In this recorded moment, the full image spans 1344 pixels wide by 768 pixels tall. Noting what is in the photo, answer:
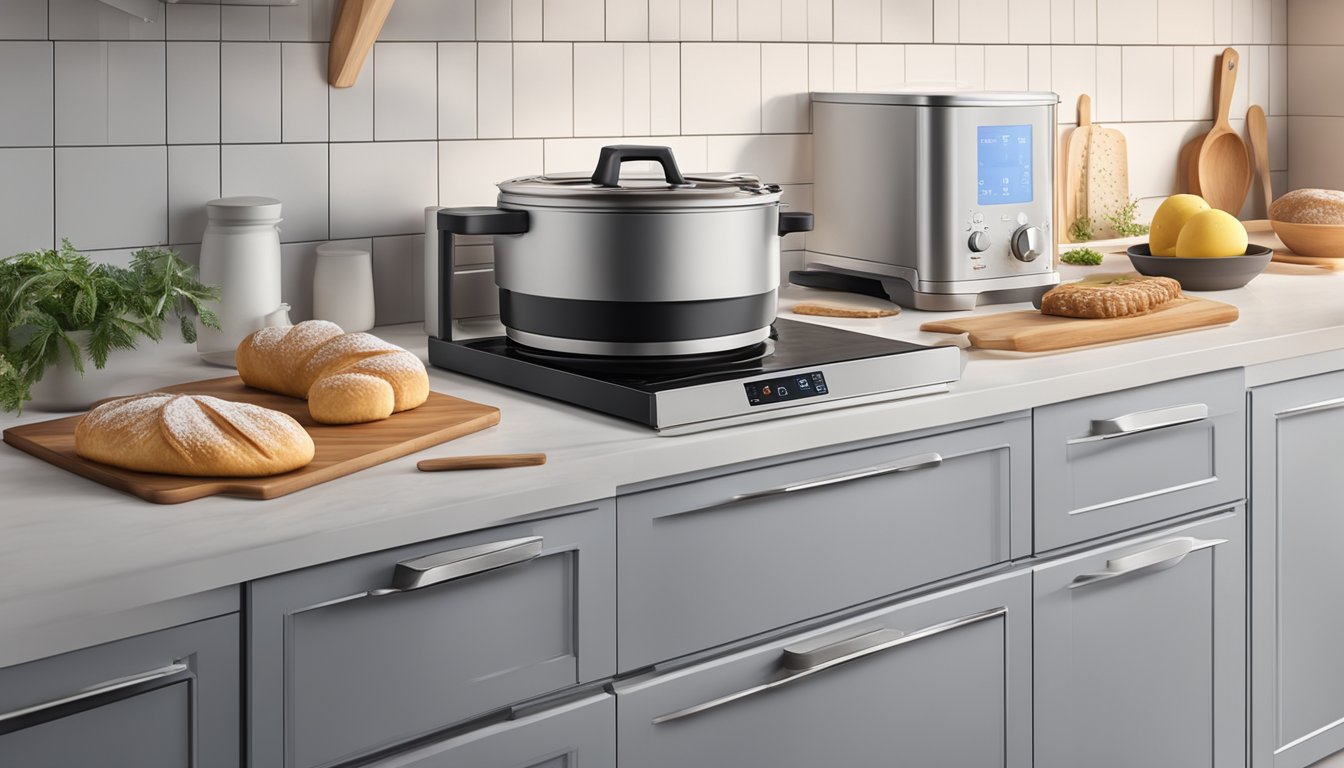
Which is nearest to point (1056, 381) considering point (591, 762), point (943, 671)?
point (943, 671)

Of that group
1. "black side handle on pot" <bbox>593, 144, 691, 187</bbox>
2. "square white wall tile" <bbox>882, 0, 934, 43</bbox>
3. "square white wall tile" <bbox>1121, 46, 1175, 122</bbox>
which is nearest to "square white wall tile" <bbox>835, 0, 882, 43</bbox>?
"square white wall tile" <bbox>882, 0, 934, 43</bbox>

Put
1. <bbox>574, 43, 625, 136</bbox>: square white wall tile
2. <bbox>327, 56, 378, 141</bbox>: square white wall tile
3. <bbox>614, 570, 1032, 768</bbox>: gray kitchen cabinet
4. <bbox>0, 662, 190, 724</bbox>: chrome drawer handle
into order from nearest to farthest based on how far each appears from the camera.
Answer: <bbox>0, 662, 190, 724</bbox>: chrome drawer handle < <bbox>614, 570, 1032, 768</bbox>: gray kitchen cabinet < <bbox>327, 56, 378, 141</bbox>: square white wall tile < <bbox>574, 43, 625, 136</bbox>: square white wall tile

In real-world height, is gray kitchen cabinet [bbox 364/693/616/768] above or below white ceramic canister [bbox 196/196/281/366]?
below

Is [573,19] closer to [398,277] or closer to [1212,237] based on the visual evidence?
[398,277]

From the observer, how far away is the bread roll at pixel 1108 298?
176 centimetres

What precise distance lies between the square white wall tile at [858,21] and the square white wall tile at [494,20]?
0.64 m

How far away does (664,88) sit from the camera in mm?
2045

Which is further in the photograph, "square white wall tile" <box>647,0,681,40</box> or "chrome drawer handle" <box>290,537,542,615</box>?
"square white wall tile" <box>647,0,681,40</box>

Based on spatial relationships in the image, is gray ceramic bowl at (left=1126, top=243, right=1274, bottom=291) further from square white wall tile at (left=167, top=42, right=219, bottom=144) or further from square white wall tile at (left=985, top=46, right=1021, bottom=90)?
square white wall tile at (left=167, top=42, right=219, bottom=144)

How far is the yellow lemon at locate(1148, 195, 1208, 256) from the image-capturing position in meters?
2.27

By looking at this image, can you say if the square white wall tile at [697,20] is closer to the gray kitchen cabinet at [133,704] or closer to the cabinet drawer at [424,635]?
the cabinet drawer at [424,635]

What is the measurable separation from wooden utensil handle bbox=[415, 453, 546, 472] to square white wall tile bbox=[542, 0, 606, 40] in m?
0.95

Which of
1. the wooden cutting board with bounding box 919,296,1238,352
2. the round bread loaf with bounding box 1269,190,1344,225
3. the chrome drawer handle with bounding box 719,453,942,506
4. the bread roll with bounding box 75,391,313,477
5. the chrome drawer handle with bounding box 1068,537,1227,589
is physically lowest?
the chrome drawer handle with bounding box 1068,537,1227,589

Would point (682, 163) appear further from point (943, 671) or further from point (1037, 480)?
point (943, 671)
